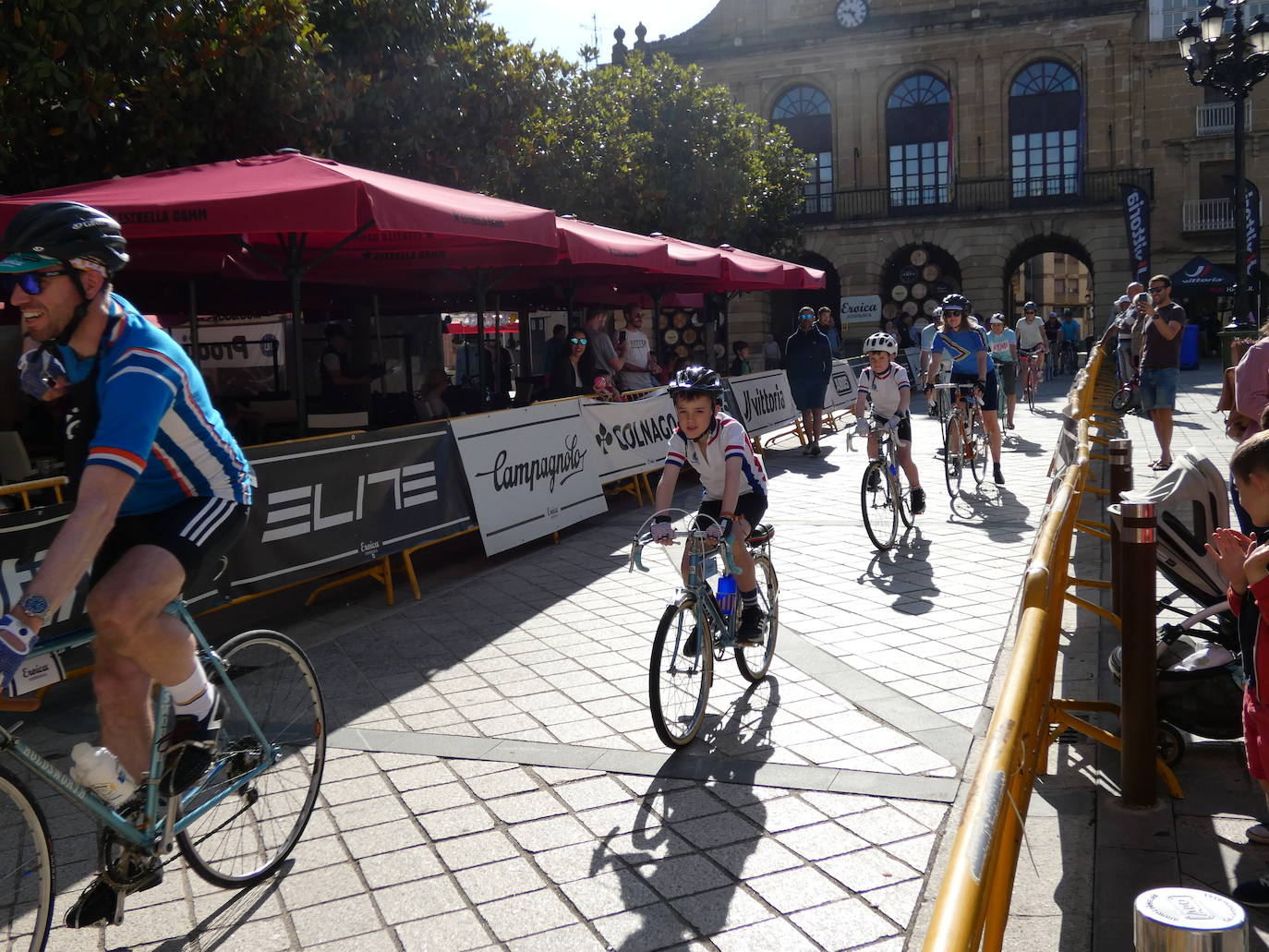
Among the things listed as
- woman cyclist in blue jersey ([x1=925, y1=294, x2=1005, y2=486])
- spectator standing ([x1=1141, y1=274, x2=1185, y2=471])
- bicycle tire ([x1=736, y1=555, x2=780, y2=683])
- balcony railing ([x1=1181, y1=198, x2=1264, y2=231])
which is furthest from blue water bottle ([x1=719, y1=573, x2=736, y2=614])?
balcony railing ([x1=1181, y1=198, x2=1264, y2=231])

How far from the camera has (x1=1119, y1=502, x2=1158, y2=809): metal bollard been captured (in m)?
4.00

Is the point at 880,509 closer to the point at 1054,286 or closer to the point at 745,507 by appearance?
the point at 745,507

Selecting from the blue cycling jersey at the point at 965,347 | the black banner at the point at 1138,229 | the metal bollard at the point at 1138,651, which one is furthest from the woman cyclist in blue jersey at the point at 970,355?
the black banner at the point at 1138,229

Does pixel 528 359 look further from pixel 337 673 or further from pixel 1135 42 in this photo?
pixel 1135 42

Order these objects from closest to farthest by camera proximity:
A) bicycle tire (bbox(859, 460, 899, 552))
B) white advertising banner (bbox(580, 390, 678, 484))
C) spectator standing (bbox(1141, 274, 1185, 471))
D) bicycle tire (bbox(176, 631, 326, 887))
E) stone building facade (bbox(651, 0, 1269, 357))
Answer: bicycle tire (bbox(176, 631, 326, 887))
bicycle tire (bbox(859, 460, 899, 552))
white advertising banner (bbox(580, 390, 678, 484))
spectator standing (bbox(1141, 274, 1185, 471))
stone building facade (bbox(651, 0, 1269, 357))

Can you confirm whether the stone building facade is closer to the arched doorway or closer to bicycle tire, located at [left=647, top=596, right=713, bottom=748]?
the arched doorway

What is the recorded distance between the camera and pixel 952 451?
1102cm

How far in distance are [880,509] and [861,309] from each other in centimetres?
2441

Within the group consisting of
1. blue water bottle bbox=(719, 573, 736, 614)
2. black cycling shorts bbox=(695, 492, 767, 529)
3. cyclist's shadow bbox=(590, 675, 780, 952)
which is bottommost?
cyclist's shadow bbox=(590, 675, 780, 952)

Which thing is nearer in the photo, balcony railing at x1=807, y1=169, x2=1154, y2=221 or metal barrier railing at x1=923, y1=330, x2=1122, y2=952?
metal barrier railing at x1=923, y1=330, x2=1122, y2=952

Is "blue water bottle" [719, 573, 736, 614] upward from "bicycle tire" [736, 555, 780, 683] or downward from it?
upward

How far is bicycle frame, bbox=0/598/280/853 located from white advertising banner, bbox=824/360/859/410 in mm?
16946

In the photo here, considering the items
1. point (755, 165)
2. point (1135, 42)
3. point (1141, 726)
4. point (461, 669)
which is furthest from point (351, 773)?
point (1135, 42)

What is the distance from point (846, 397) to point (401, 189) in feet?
48.1
